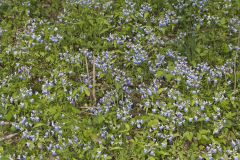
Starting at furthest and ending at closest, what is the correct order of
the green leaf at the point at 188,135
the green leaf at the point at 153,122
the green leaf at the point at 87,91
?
the green leaf at the point at 87,91
the green leaf at the point at 153,122
the green leaf at the point at 188,135

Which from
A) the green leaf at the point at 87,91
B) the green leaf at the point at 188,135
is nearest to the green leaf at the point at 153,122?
the green leaf at the point at 188,135

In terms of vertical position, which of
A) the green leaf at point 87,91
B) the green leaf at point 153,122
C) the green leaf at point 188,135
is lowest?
the green leaf at point 188,135

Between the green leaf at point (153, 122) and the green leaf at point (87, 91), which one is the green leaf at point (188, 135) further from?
the green leaf at point (87, 91)

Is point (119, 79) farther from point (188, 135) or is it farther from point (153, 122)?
point (188, 135)

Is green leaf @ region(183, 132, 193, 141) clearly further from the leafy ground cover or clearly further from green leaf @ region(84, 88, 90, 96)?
green leaf @ region(84, 88, 90, 96)

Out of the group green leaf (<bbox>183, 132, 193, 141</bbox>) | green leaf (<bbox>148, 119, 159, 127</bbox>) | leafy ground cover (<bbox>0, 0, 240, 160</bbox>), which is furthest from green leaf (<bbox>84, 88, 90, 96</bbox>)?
green leaf (<bbox>183, 132, 193, 141</bbox>)

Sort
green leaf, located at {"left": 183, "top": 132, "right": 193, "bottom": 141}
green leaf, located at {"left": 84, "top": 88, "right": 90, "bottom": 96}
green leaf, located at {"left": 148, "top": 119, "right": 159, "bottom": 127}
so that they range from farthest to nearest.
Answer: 1. green leaf, located at {"left": 84, "top": 88, "right": 90, "bottom": 96}
2. green leaf, located at {"left": 148, "top": 119, "right": 159, "bottom": 127}
3. green leaf, located at {"left": 183, "top": 132, "right": 193, "bottom": 141}

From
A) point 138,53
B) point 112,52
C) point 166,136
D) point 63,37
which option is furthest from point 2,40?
point 166,136

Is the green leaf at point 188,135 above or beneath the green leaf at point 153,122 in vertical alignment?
beneath
